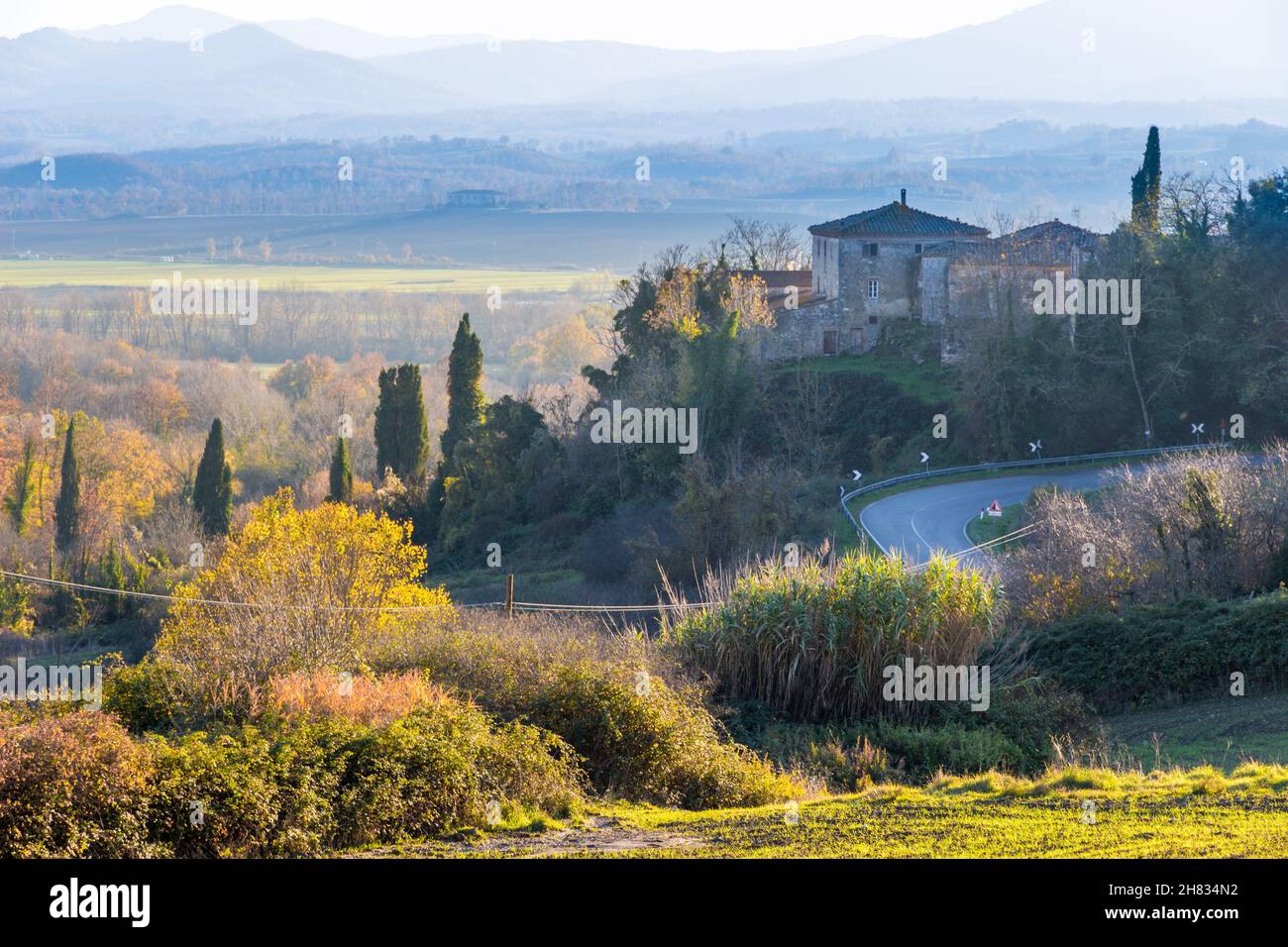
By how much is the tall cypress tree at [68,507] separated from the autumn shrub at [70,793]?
2316 inches

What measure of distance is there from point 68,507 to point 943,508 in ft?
145

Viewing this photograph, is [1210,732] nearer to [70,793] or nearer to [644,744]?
[644,744]

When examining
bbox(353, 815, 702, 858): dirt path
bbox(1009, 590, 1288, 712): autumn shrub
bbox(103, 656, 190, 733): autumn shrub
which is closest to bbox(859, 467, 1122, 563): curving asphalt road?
bbox(1009, 590, 1288, 712): autumn shrub

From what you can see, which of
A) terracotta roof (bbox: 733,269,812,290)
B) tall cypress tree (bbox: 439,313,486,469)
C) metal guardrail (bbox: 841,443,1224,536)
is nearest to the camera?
metal guardrail (bbox: 841,443,1224,536)

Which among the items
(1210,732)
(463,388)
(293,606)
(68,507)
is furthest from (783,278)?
(1210,732)

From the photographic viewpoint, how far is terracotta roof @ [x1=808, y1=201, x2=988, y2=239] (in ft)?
202

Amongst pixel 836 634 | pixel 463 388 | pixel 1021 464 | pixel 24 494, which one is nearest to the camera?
pixel 836 634

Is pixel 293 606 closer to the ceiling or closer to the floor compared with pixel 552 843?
closer to the floor

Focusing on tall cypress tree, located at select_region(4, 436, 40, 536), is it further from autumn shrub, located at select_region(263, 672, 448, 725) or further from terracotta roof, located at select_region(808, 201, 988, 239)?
autumn shrub, located at select_region(263, 672, 448, 725)

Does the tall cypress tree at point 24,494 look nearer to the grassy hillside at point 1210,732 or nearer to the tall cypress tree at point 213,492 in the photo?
the tall cypress tree at point 213,492

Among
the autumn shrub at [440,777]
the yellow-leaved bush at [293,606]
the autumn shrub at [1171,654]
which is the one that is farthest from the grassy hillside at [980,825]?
the autumn shrub at [1171,654]

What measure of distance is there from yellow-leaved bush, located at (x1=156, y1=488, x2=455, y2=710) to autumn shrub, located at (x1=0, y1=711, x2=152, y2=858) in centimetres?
449

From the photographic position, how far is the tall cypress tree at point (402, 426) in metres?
65.8

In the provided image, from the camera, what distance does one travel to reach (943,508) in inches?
1610
